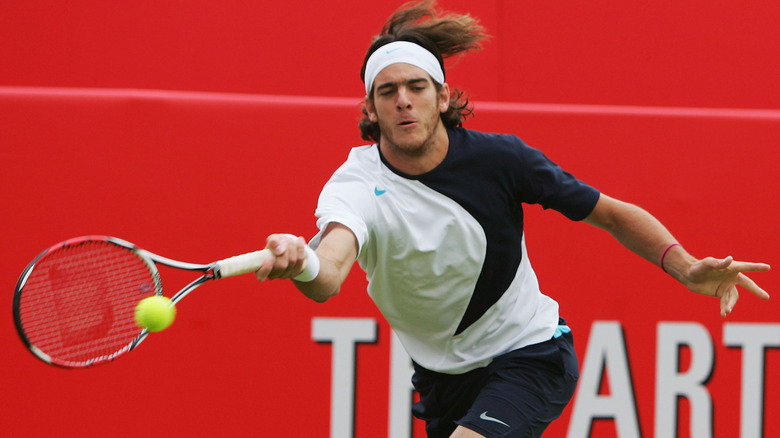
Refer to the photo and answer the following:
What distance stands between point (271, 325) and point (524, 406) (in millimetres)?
1499

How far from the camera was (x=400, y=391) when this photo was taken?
425 centimetres

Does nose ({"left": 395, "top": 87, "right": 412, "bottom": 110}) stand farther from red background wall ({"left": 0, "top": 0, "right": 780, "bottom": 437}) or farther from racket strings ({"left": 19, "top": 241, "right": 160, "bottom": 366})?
red background wall ({"left": 0, "top": 0, "right": 780, "bottom": 437})

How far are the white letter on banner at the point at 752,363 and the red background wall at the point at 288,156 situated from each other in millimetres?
39

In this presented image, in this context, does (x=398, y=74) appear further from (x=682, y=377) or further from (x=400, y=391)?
(x=682, y=377)

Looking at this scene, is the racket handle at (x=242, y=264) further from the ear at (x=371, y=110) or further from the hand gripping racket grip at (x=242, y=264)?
the ear at (x=371, y=110)

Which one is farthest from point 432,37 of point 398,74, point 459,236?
point 459,236

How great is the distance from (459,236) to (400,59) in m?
0.58

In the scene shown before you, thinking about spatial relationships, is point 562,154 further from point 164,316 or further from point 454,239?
point 164,316

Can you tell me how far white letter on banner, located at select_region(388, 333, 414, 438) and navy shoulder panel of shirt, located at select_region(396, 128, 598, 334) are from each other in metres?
1.15

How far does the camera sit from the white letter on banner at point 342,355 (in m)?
4.24

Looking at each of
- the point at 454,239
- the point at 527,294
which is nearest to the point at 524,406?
the point at 527,294

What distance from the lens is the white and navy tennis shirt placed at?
3.01m

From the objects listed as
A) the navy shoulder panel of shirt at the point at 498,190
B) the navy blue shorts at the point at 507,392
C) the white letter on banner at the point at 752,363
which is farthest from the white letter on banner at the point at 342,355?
the white letter on banner at the point at 752,363

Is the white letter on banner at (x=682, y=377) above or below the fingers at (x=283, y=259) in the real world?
below
